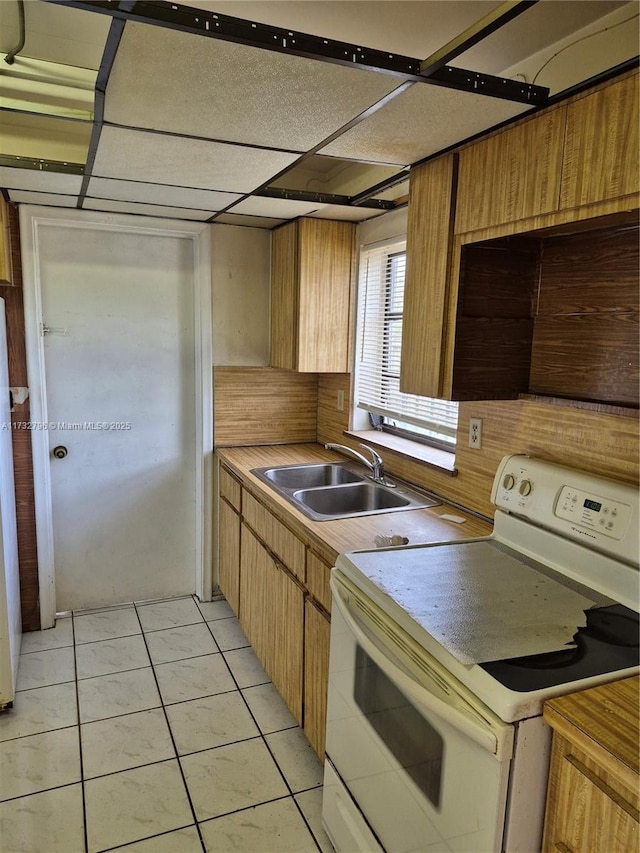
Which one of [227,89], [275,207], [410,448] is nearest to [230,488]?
[410,448]

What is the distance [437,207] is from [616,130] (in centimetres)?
63

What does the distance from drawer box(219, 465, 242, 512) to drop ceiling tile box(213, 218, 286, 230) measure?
4.29 feet

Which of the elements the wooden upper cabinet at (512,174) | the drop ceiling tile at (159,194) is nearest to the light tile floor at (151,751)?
the wooden upper cabinet at (512,174)

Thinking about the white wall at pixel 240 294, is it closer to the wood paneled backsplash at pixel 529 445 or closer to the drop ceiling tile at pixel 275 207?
the drop ceiling tile at pixel 275 207

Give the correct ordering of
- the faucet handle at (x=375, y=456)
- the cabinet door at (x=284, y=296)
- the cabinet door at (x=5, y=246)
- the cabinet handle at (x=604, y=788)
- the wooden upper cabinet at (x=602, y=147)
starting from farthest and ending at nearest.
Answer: the cabinet door at (x=284, y=296) → the faucet handle at (x=375, y=456) → the cabinet door at (x=5, y=246) → the wooden upper cabinet at (x=602, y=147) → the cabinet handle at (x=604, y=788)

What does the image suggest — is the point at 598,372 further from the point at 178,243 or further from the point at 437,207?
the point at 178,243

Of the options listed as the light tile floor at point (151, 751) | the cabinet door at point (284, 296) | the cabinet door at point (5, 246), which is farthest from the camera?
the cabinet door at point (284, 296)

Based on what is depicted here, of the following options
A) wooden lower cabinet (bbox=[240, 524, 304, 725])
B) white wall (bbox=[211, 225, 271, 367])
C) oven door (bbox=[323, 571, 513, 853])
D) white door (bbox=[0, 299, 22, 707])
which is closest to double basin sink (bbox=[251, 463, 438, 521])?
wooden lower cabinet (bbox=[240, 524, 304, 725])

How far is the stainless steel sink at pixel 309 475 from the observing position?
9.33ft

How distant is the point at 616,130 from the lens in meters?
1.24

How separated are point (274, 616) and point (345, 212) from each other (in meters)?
1.84

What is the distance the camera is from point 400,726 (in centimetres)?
138

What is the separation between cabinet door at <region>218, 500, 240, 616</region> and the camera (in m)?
2.99

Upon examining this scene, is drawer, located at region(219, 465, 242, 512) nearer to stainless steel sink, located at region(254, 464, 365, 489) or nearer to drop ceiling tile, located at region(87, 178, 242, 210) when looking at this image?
A: stainless steel sink, located at region(254, 464, 365, 489)
